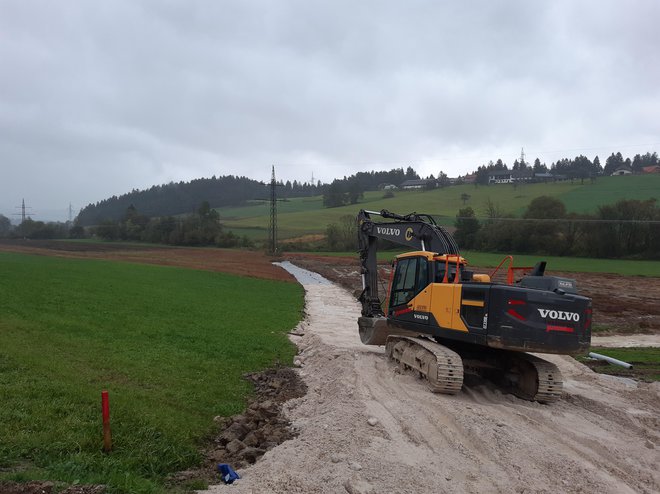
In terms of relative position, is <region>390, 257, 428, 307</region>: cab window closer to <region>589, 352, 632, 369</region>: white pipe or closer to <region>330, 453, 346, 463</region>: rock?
<region>330, 453, 346, 463</region>: rock

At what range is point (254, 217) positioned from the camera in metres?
136

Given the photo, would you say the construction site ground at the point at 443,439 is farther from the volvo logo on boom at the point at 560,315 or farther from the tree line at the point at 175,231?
the tree line at the point at 175,231

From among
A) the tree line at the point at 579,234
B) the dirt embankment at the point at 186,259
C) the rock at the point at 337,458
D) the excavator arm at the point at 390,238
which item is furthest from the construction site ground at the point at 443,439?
the tree line at the point at 579,234

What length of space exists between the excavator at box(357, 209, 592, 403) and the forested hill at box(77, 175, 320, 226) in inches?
6020

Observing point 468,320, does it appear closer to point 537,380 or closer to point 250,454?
point 537,380

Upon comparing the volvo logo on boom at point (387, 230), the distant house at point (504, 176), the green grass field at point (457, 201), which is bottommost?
the volvo logo on boom at point (387, 230)

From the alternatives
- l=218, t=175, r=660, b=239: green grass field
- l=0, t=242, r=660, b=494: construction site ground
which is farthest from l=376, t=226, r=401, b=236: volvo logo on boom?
l=218, t=175, r=660, b=239: green grass field

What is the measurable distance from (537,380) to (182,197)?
544 feet

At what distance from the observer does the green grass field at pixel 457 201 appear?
93.5 metres

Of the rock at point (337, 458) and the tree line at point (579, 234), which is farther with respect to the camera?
the tree line at point (579, 234)

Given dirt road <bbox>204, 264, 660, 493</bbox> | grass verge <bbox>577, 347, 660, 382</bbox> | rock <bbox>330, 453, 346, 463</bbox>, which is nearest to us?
dirt road <bbox>204, 264, 660, 493</bbox>

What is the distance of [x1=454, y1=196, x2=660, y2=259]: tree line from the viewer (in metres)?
69.6

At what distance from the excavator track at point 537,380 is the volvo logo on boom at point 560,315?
1.44m

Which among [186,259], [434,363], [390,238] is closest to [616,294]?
[390,238]
